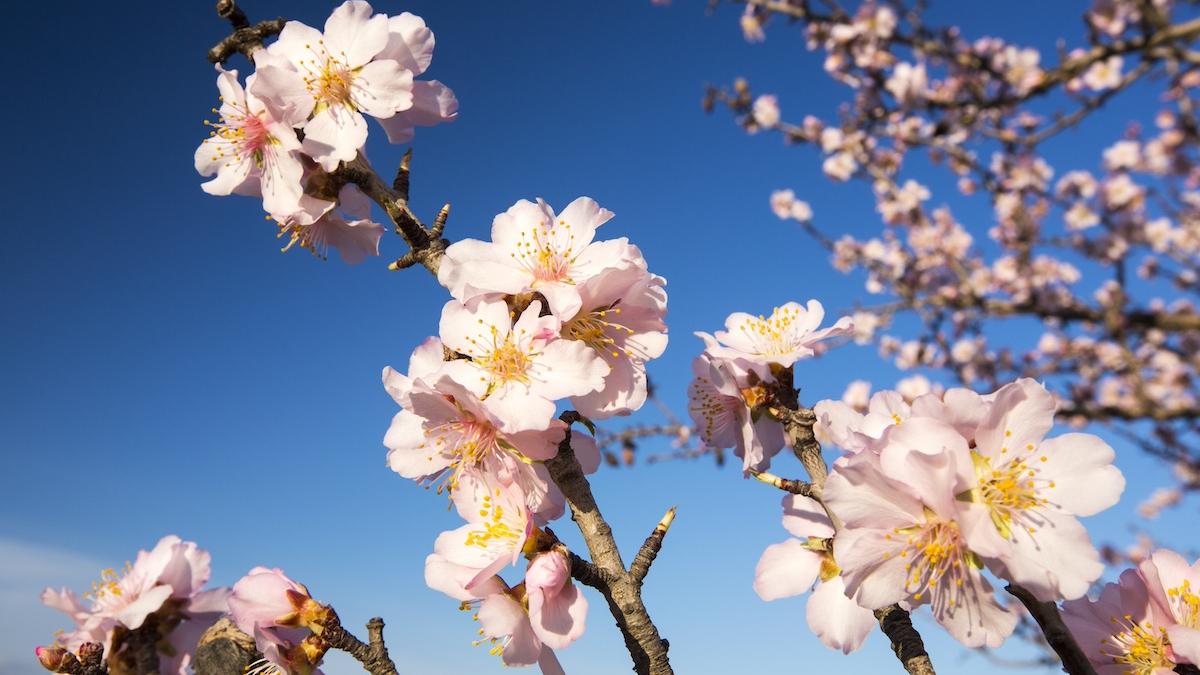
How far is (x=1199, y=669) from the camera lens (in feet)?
5.26

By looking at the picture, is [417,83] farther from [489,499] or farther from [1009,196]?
[1009,196]

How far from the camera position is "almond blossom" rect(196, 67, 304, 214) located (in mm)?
2018

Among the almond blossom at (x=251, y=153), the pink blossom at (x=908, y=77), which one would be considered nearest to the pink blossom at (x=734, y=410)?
the almond blossom at (x=251, y=153)

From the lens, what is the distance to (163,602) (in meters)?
2.05

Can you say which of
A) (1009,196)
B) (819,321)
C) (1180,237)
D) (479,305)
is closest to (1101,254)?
(1180,237)

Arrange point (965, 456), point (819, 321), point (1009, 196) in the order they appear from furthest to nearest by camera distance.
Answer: point (1009, 196), point (819, 321), point (965, 456)

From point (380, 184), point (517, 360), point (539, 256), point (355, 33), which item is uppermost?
point (355, 33)

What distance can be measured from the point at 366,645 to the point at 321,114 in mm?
1223

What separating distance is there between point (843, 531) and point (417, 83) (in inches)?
59.7

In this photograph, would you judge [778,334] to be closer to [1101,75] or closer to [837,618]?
[837,618]

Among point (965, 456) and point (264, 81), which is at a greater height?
point (264, 81)

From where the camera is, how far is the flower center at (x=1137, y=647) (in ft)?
5.39

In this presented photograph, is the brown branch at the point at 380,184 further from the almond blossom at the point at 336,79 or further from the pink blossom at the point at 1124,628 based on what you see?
the pink blossom at the point at 1124,628

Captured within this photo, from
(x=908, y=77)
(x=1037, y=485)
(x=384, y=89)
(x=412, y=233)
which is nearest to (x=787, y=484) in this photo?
(x=1037, y=485)
